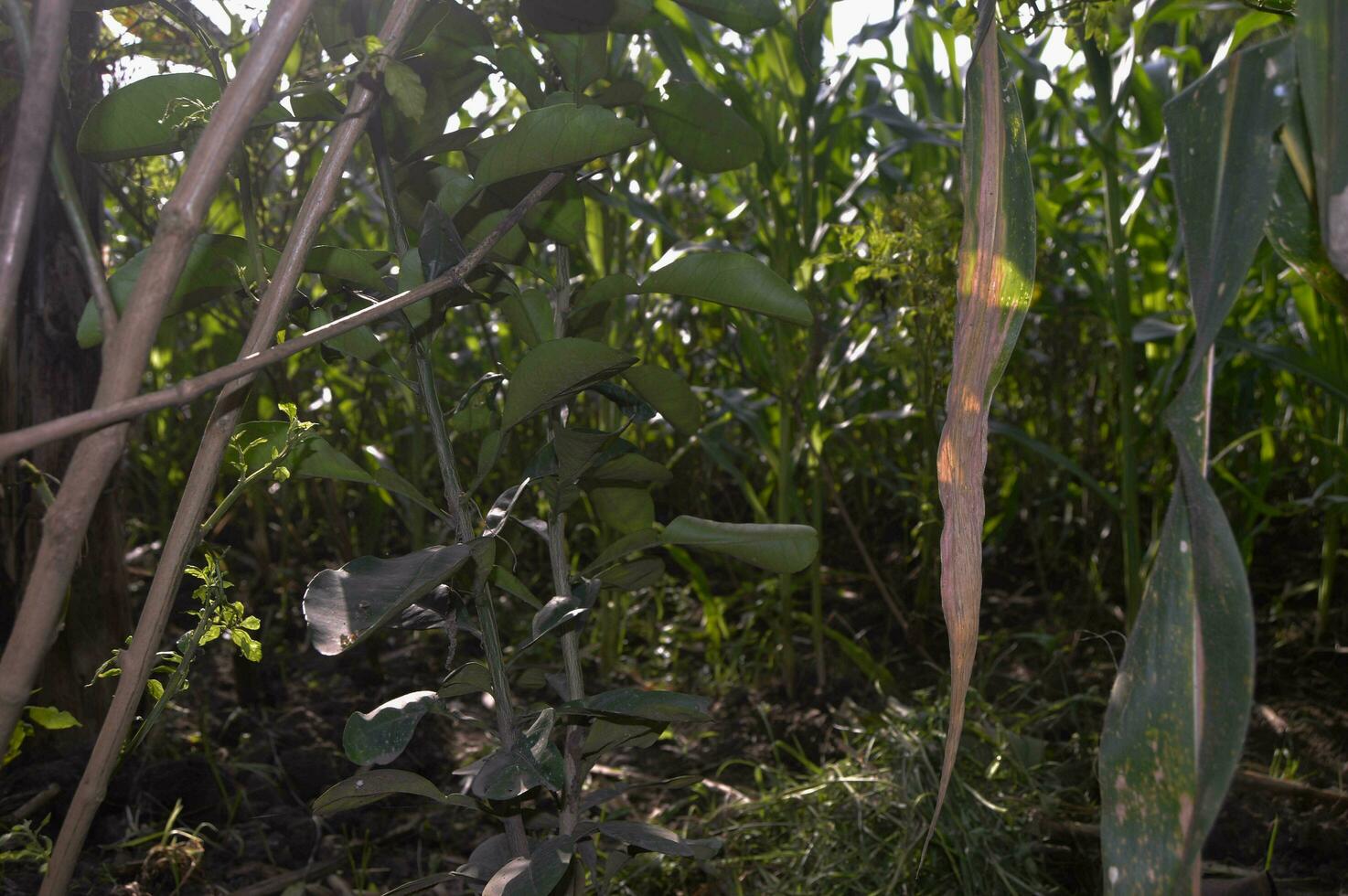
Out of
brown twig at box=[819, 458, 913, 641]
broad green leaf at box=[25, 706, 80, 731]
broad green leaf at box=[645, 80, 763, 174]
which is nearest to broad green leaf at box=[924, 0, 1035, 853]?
broad green leaf at box=[645, 80, 763, 174]

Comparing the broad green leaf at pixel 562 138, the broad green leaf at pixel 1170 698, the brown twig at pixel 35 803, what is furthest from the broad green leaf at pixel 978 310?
the brown twig at pixel 35 803

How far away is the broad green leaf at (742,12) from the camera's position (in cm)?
71

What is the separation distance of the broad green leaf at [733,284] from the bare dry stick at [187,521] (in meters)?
0.23

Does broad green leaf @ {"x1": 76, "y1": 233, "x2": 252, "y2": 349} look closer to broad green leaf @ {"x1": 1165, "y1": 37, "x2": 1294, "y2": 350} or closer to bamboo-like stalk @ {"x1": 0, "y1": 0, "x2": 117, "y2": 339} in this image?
bamboo-like stalk @ {"x1": 0, "y1": 0, "x2": 117, "y2": 339}

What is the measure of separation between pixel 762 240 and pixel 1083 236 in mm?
847

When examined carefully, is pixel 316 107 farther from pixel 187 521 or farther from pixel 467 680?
pixel 467 680

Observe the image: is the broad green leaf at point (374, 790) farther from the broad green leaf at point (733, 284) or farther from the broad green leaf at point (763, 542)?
the broad green leaf at point (733, 284)

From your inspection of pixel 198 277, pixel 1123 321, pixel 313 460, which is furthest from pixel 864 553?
pixel 198 277

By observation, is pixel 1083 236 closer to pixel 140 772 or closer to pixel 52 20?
pixel 140 772

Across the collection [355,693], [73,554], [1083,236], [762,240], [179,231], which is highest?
[179,231]

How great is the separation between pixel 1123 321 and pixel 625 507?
103cm

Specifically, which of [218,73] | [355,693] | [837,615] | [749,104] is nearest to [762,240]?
[749,104]

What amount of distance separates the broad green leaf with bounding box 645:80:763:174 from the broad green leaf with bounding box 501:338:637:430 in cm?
22

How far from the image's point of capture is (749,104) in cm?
172
